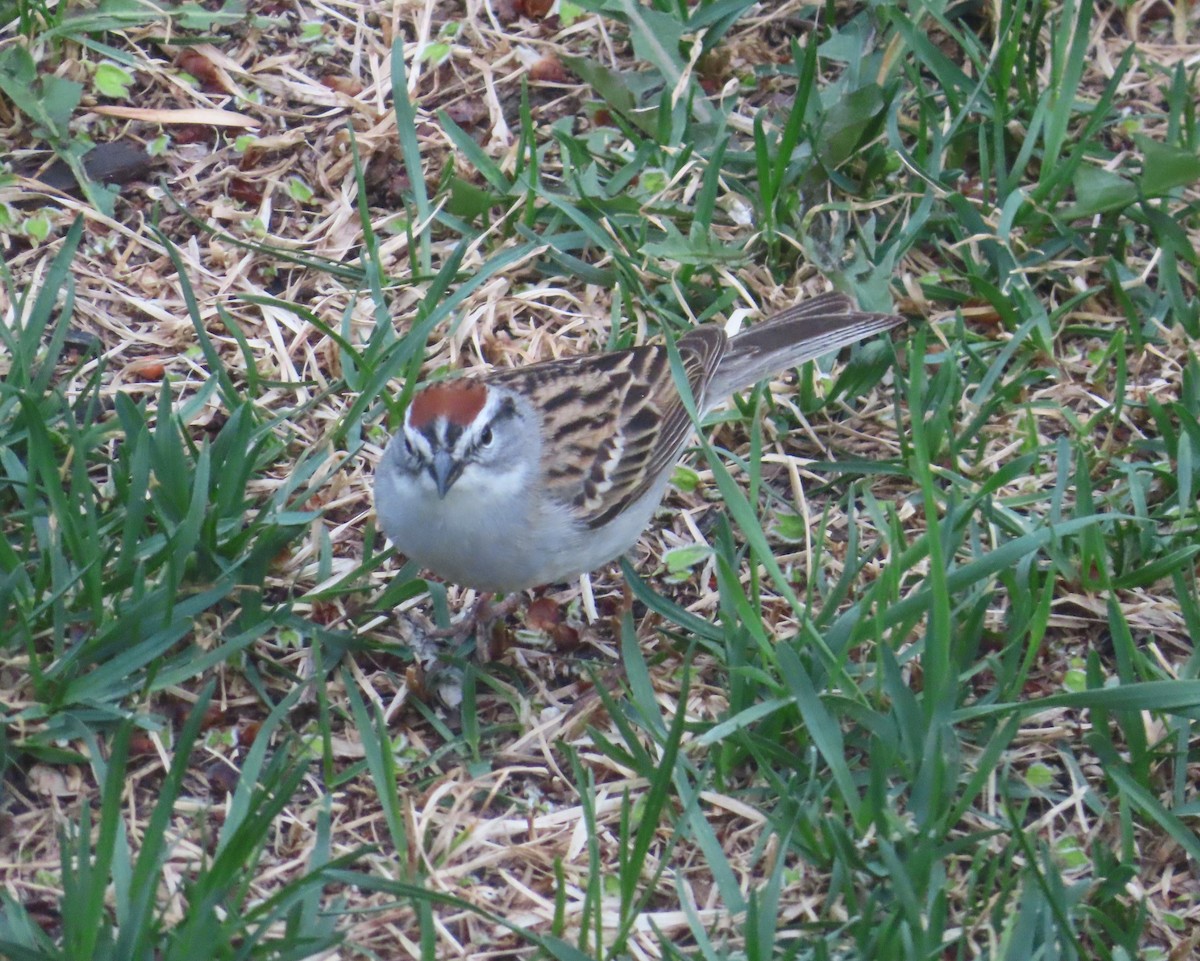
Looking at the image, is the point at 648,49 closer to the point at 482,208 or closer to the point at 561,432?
the point at 482,208

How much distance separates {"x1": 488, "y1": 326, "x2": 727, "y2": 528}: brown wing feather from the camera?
4.06 meters

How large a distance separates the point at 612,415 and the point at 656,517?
37 cm

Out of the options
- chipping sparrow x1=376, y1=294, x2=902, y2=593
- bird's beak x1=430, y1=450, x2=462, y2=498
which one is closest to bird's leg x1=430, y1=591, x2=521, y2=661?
chipping sparrow x1=376, y1=294, x2=902, y2=593

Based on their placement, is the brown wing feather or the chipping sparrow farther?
the brown wing feather

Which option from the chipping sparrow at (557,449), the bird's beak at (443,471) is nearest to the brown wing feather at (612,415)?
the chipping sparrow at (557,449)

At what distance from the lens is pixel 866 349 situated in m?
4.78

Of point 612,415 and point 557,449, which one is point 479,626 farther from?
point 612,415

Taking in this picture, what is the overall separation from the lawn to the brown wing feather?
257 mm

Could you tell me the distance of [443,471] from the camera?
3689mm

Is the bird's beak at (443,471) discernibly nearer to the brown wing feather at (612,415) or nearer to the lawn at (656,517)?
the brown wing feather at (612,415)

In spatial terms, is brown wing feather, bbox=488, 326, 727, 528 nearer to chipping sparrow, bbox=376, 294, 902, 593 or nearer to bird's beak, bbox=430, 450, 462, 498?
chipping sparrow, bbox=376, 294, 902, 593

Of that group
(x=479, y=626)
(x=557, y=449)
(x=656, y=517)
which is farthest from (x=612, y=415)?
(x=479, y=626)

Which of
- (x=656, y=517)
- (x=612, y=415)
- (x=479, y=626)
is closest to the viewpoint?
(x=479, y=626)

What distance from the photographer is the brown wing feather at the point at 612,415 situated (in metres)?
4.06
